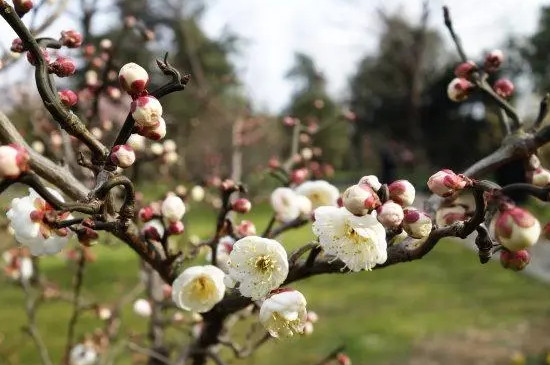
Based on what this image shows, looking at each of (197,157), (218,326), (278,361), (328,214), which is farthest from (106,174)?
(197,157)

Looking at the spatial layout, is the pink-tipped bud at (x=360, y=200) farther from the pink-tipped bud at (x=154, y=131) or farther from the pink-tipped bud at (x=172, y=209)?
the pink-tipped bud at (x=172, y=209)

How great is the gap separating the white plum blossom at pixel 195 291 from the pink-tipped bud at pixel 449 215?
501 mm

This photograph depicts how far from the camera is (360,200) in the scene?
0.92 meters

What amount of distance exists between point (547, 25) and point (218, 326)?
1897cm

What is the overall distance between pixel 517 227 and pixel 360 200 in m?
0.23

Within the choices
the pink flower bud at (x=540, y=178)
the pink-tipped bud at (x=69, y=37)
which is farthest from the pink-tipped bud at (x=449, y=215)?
the pink-tipped bud at (x=69, y=37)

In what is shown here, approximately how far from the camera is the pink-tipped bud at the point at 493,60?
172cm

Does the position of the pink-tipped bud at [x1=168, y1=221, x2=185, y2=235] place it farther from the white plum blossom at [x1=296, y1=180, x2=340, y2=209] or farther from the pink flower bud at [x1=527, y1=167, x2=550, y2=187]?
the pink flower bud at [x1=527, y1=167, x2=550, y2=187]

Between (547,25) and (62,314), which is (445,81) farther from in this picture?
(62,314)

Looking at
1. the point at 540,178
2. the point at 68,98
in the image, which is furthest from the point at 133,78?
the point at 540,178

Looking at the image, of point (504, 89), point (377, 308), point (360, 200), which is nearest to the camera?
point (360, 200)

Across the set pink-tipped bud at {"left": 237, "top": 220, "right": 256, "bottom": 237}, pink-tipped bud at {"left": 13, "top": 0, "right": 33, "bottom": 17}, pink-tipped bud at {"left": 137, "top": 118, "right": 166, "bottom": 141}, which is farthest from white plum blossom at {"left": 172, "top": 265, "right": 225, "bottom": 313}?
pink-tipped bud at {"left": 13, "top": 0, "right": 33, "bottom": 17}

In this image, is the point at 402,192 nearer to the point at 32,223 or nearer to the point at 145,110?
the point at 145,110

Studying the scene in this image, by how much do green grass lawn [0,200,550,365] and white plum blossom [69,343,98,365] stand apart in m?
1.06
